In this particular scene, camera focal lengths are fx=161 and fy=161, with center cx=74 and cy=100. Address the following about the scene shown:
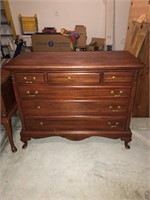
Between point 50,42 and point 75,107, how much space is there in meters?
1.98

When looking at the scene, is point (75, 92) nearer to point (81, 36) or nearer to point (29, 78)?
→ point (29, 78)

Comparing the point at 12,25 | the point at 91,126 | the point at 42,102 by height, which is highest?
the point at 12,25

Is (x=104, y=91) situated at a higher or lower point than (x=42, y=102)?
higher

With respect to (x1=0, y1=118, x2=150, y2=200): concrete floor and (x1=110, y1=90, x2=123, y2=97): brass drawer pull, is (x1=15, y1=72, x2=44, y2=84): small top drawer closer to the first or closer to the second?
(x1=110, y1=90, x2=123, y2=97): brass drawer pull

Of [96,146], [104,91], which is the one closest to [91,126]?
[96,146]

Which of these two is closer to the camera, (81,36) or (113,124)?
(113,124)

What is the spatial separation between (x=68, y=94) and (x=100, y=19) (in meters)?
2.61

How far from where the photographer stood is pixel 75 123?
1935mm

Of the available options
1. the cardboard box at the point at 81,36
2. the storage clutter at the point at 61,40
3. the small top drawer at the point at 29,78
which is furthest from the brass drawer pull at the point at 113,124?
the cardboard box at the point at 81,36

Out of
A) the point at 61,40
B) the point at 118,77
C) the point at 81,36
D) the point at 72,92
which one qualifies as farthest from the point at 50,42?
the point at 118,77

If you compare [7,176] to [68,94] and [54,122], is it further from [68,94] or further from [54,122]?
[68,94]

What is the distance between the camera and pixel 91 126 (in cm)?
195

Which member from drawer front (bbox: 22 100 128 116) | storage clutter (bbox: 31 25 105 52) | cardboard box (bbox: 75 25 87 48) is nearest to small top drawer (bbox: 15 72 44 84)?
drawer front (bbox: 22 100 128 116)

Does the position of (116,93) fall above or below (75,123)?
above
